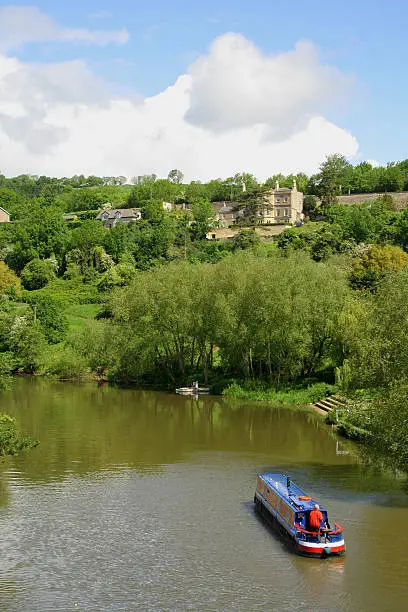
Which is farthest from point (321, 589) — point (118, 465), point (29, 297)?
point (29, 297)

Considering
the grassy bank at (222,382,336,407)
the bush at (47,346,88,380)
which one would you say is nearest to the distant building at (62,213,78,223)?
the bush at (47,346,88,380)

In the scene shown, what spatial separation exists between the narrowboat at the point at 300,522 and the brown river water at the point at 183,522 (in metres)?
0.39

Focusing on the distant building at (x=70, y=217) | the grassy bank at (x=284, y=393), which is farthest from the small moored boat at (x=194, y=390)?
the distant building at (x=70, y=217)

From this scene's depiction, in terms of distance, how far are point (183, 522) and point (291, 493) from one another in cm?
393

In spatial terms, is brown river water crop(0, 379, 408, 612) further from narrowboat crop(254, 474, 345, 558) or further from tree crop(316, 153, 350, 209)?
tree crop(316, 153, 350, 209)

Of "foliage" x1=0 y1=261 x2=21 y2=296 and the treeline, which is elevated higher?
the treeline

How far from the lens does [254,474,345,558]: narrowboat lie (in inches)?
832

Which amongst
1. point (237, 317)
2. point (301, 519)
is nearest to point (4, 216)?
point (237, 317)

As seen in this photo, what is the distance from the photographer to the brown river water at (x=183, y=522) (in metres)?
19.1

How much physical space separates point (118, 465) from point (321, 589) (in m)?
15.5

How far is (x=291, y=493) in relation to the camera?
79.2 ft

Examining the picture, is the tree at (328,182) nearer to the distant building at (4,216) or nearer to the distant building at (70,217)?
the distant building at (70,217)

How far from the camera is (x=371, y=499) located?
2730cm

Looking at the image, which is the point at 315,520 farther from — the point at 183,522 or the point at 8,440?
the point at 8,440
